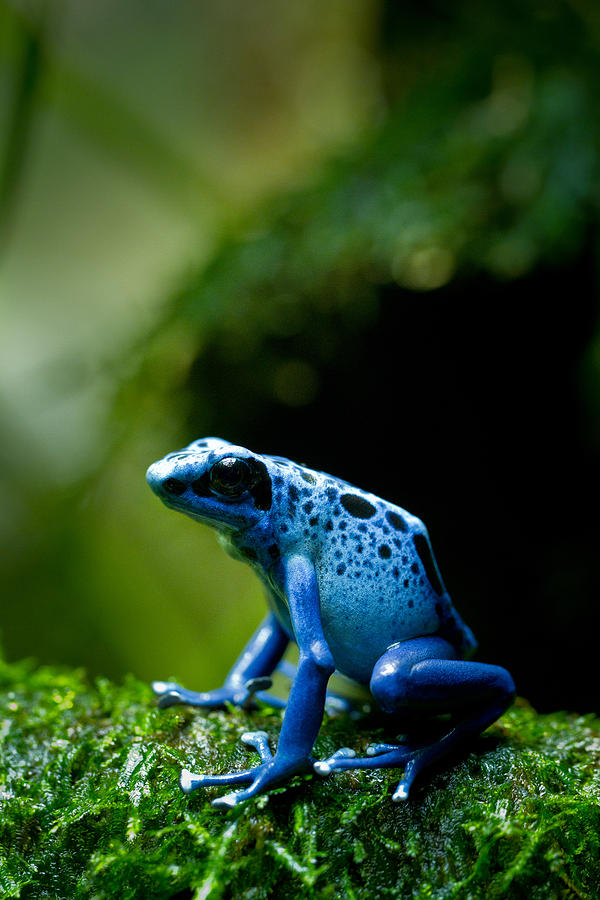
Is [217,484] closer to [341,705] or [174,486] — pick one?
[174,486]

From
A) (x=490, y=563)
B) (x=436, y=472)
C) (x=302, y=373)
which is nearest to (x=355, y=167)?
(x=302, y=373)

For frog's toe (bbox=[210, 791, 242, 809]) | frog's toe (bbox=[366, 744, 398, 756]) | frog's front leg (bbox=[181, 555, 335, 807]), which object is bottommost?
frog's toe (bbox=[366, 744, 398, 756])

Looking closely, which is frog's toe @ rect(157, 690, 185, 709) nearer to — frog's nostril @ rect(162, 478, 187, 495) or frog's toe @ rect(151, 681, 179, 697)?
frog's toe @ rect(151, 681, 179, 697)

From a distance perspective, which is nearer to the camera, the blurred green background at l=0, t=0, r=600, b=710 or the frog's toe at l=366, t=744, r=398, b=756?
the frog's toe at l=366, t=744, r=398, b=756

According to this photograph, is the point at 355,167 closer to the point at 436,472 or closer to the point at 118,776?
the point at 436,472

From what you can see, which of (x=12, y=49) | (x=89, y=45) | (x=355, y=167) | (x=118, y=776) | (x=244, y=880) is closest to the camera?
(x=244, y=880)

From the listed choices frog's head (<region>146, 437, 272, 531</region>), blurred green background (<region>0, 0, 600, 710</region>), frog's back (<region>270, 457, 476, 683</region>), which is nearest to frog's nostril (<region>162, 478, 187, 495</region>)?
frog's head (<region>146, 437, 272, 531</region>)

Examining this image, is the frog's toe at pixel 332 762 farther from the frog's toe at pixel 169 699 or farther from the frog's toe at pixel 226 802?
the frog's toe at pixel 169 699
